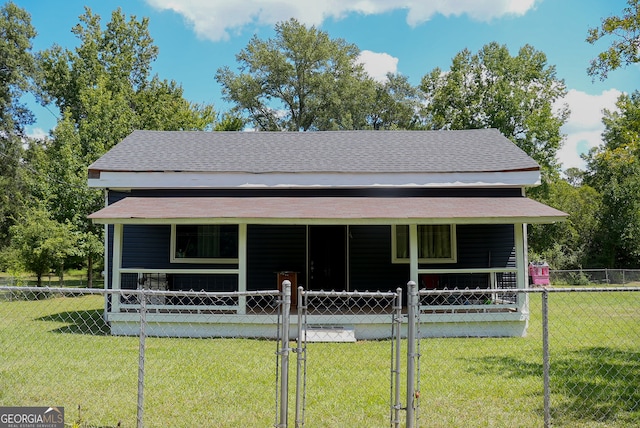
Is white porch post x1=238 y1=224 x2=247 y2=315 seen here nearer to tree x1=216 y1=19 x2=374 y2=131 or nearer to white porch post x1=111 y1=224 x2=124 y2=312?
white porch post x1=111 y1=224 x2=124 y2=312

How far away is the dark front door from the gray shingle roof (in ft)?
5.21

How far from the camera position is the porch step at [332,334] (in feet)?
33.9

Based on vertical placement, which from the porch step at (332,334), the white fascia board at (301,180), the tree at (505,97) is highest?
the tree at (505,97)

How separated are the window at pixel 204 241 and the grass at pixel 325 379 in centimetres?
280

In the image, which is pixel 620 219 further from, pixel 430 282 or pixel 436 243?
pixel 430 282

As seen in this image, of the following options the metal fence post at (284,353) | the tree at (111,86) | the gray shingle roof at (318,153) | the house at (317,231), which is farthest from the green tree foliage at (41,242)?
the metal fence post at (284,353)

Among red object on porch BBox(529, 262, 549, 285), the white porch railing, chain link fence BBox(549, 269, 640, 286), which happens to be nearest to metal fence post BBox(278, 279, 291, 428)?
the white porch railing

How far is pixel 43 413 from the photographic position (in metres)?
4.86

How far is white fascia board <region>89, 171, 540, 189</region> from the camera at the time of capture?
13.5 m

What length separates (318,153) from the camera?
15297 millimetres

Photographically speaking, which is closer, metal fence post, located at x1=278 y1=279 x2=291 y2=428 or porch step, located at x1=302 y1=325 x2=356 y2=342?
metal fence post, located at x1=278 y1=279 x2=291 y2=428

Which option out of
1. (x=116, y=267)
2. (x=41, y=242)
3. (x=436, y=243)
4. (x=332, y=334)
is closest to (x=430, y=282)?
(x=436, y=243)

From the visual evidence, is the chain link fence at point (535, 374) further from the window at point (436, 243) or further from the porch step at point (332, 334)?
the window at point (436, 243)

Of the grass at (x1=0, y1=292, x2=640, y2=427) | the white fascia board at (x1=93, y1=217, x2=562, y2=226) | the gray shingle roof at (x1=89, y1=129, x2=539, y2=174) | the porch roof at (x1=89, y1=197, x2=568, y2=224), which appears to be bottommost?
the grass at (x1=0, y1=292, x2=640, y2=427)
